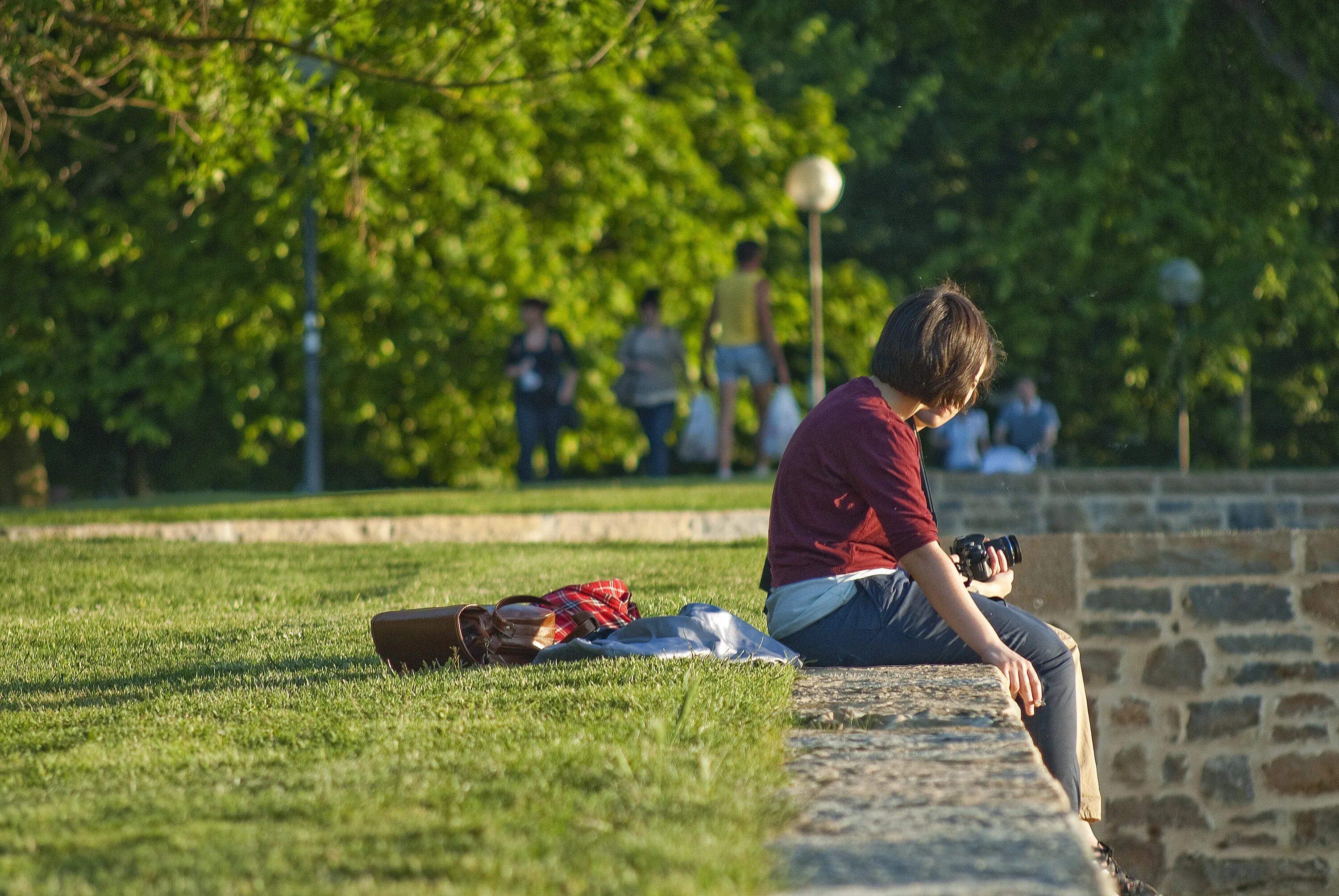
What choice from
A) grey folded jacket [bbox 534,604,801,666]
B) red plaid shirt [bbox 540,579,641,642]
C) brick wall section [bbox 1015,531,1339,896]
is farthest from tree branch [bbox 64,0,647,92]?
grey folded jacket [bbox 534,604,801,666]

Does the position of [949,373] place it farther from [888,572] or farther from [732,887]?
[732,887]

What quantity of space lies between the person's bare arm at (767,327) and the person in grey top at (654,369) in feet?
3.87

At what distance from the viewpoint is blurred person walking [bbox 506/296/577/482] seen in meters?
14.8

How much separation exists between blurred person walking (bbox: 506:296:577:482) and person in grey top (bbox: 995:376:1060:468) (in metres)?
6.87

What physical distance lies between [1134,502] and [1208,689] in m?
5.10

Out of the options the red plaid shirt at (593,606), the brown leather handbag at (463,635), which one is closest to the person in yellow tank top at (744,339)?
the red plaid shirt at (593,606)

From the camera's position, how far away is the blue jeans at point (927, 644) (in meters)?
4.68

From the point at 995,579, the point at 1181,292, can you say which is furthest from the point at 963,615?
the point at 1181,292

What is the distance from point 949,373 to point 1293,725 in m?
4.19

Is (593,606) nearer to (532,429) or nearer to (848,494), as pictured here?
(848,494)

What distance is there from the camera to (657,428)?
51.0 feet

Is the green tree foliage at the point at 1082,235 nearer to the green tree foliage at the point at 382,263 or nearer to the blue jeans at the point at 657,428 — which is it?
the green tree foliage at the point at 382,263

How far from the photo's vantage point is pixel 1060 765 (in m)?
4.76

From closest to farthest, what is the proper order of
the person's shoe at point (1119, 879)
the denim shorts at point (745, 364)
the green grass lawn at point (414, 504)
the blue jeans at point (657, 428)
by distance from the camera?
the person's shoe at point (1119, 879) < the green grass lawn at point (414, 504) < the denim shorts at point (745, 364) < the blue jeans at point (657, 428)
